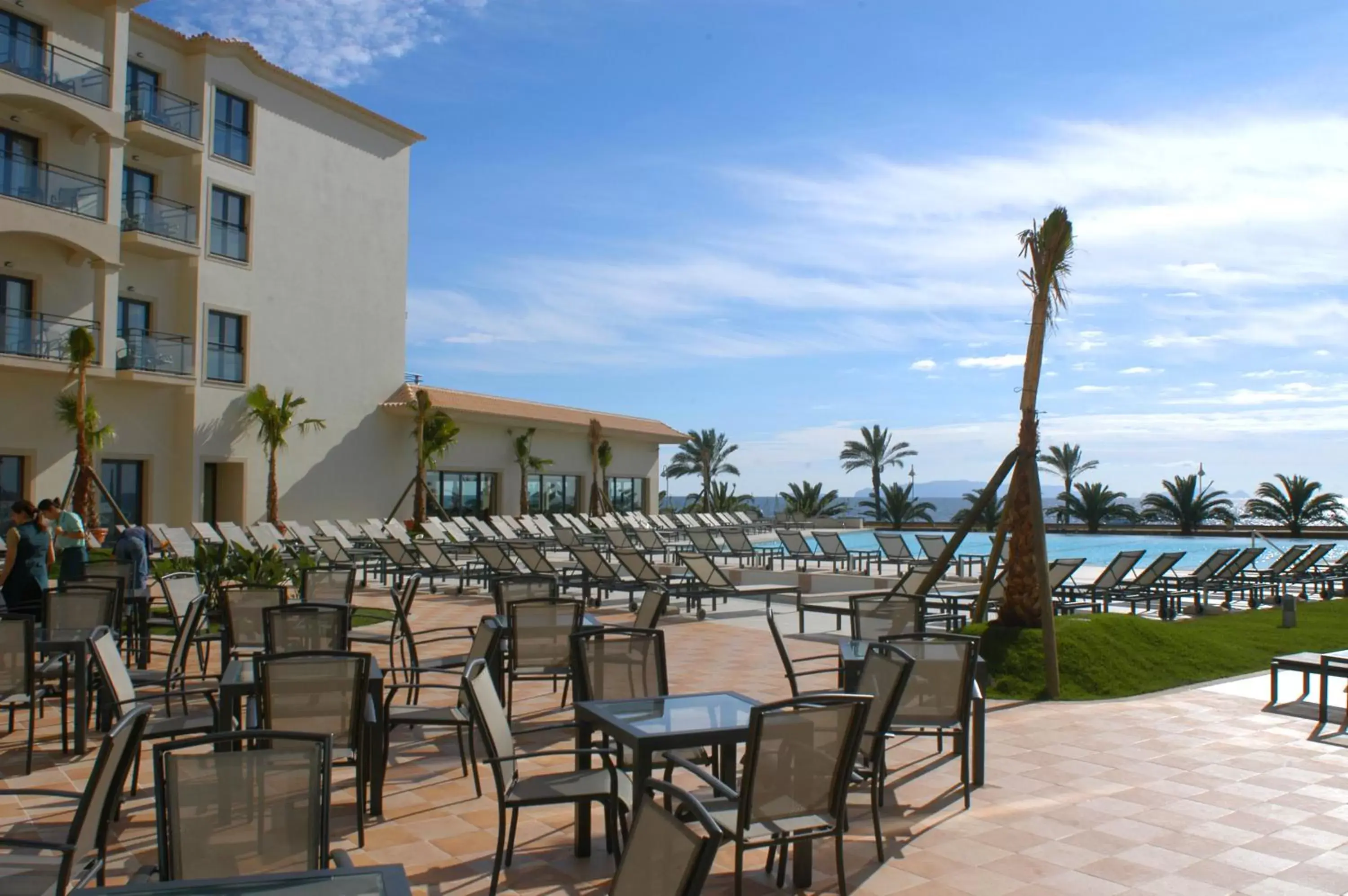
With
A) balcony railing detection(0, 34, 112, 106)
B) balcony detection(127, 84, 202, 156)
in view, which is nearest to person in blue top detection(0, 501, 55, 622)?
balcony railing detection(0, 34, 112, 106)

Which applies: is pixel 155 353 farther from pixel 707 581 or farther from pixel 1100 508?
pixel 1100 508

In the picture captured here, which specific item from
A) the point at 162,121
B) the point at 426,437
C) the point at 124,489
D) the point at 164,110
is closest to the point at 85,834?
the point at 124,489

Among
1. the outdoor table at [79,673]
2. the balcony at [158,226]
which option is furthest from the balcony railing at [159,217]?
the outdoor table at [79,673]

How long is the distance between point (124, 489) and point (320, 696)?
22761 mm

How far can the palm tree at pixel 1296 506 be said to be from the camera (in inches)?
1452

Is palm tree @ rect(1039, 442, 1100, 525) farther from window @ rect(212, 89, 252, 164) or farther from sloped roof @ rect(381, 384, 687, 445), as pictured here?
window @ rect(212, 89, 252, 164)

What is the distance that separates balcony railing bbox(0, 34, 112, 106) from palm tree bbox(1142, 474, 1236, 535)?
118ft

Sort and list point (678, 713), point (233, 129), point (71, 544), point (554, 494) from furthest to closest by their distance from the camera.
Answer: point (554, 494) → point (233, 129) → point (71, 544) → point (678, 713)

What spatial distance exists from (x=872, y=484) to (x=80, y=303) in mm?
34849

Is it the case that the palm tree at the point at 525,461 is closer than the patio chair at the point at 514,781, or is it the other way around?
the patio chair at the point at 514,781

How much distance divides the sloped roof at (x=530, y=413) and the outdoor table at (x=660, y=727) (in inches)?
1054

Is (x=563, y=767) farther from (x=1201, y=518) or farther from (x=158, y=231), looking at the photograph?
(x=1201, y=518)

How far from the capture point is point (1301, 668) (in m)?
7.64

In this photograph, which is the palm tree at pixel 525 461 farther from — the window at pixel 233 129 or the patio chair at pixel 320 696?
the patio chair at pixel 320 696
